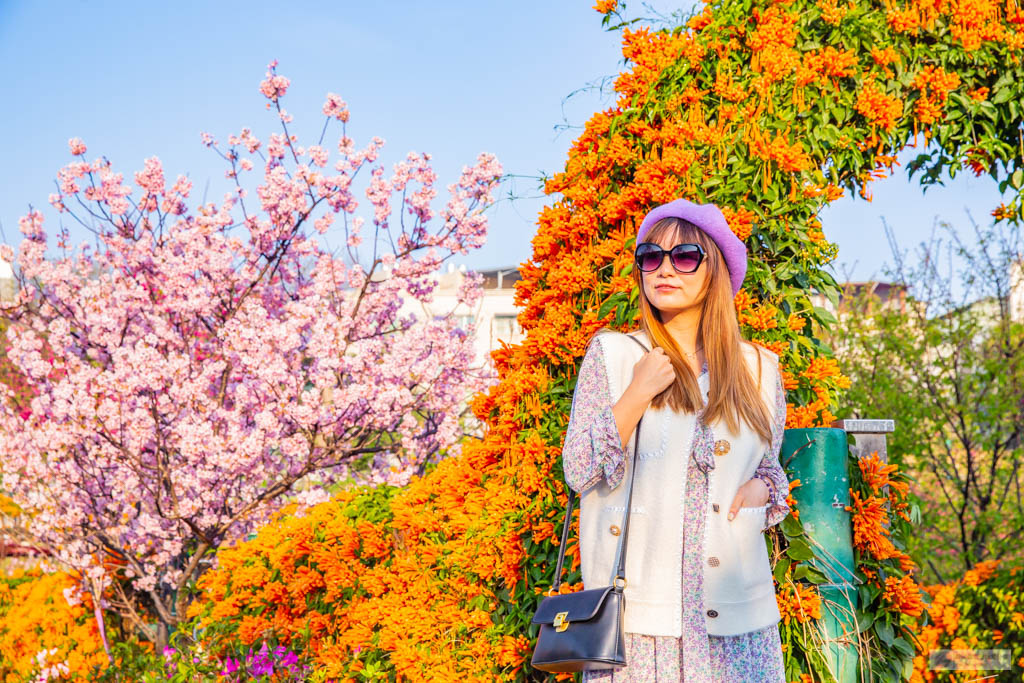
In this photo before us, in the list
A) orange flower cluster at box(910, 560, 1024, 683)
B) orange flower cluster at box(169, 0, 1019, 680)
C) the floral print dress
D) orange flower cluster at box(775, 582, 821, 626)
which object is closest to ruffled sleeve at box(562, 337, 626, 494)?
the floral print dress

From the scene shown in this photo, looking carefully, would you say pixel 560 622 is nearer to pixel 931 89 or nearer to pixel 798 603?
pixel 798 603

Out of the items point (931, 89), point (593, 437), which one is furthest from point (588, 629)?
point (931, 89)

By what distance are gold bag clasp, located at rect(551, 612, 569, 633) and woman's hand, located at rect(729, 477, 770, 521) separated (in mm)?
514

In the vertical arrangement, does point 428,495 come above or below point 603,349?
below

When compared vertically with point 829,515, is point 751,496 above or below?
above

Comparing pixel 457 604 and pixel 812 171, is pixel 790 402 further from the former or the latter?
pixel 457 604

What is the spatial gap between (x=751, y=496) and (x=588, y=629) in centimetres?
59

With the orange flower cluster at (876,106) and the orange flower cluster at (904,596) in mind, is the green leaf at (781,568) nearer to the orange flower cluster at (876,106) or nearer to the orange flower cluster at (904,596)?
the orange flower cluster at (904,596)

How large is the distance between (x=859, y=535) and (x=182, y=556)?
489cm

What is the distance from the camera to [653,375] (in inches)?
81.7

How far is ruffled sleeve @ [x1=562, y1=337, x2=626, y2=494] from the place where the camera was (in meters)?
2.05

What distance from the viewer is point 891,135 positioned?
348 centimetres

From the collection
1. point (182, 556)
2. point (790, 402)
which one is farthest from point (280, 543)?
point (790, 402)

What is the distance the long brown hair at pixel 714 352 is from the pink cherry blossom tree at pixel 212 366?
3.47 m
